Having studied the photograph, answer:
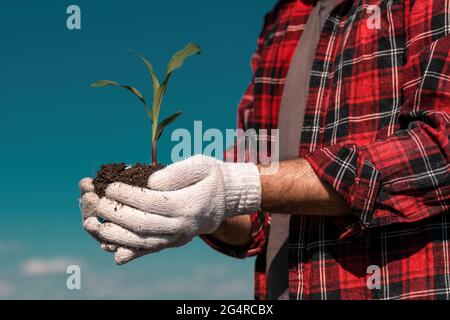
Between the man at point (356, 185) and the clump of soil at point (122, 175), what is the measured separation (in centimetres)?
4

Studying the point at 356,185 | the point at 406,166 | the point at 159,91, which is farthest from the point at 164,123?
the point at 406,166

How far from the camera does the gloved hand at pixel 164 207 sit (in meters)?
2.17

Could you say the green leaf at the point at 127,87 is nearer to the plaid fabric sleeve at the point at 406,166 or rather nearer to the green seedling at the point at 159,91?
the green seedling at the point at 159,91

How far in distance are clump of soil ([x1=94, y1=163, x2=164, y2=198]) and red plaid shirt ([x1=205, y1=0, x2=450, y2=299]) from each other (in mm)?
615

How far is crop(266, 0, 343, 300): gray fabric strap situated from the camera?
9.66 ft

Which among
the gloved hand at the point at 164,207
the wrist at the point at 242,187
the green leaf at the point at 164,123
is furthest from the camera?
the green leaf at the point at 164,123

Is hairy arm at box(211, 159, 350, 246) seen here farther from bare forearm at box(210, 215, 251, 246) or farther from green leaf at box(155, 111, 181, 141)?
bare forearm at box(210, 215, 251, 246)

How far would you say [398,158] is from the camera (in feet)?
7.38

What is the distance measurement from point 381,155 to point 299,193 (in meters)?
0.33

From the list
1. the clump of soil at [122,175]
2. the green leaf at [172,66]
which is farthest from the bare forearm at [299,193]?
the green leaf at [172,66]

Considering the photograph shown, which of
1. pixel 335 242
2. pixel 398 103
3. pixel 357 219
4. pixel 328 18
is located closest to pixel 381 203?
pixel 357 219

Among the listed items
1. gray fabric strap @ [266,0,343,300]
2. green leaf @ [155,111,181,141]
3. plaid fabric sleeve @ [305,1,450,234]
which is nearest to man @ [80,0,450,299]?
plaid fabric sleeve @ [305,1,450,234]

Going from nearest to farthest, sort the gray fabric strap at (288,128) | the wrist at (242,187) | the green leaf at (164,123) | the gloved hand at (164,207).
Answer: the gloved hand at (164,207)
the wrist at (242,187)
the green leaf at (164,123)
the gray fabric strap at (288,128)
